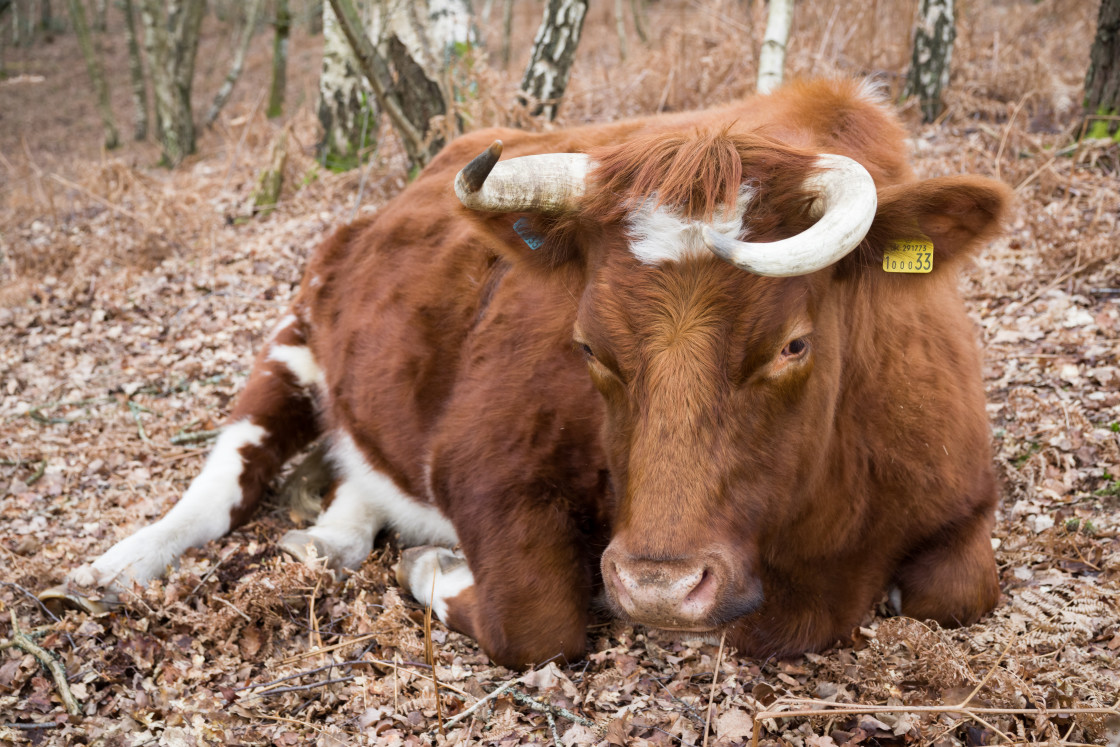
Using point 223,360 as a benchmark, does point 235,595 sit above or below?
above

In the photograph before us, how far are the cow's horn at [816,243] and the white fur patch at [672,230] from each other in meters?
0.21

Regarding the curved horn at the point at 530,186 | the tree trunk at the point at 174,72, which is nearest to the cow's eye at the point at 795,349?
the curved horn at the point at 530,186

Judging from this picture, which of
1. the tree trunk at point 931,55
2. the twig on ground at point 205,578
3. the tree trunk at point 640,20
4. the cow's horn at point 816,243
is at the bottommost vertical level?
the tree trunk at point 640,20

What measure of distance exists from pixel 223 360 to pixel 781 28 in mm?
5080

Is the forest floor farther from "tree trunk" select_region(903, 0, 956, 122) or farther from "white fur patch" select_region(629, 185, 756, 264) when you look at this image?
"white fur patch" select_region(629, 185, 756, 264)

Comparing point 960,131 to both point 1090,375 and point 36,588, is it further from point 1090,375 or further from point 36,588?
point 36,588

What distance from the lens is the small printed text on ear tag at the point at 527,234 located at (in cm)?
326

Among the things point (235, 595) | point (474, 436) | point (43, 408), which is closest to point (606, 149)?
point (474, 436)

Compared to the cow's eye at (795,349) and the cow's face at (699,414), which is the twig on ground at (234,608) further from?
the cow's eye at (795,349)

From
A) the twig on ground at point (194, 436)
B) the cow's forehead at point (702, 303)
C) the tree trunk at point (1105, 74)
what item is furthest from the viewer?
the tree trunk at point (1105, 74)

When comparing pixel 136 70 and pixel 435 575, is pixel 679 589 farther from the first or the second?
pixel 136 70

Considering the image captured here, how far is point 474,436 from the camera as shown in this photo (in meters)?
4.02

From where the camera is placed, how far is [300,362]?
223 inches

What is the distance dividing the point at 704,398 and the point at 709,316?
25cm
